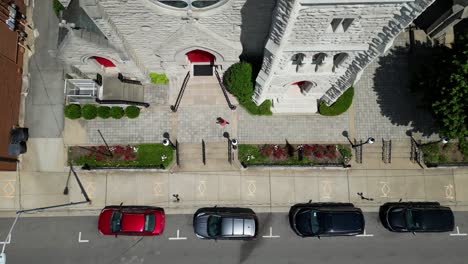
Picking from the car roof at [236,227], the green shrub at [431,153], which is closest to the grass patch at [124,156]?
the car roof at [236,227]

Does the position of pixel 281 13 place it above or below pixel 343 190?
above

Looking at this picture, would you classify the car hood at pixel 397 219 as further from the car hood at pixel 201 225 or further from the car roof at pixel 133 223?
the car roof at pixel 133 223

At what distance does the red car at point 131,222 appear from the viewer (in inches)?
1186

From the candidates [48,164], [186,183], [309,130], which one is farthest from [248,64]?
[48,164]

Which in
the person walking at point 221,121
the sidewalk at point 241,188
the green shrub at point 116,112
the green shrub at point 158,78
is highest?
the green shrub at point 158,78

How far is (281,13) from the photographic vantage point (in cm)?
1830

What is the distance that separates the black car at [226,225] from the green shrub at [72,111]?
12.9 m

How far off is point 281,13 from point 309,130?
1618 cm

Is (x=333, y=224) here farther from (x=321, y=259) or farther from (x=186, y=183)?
(x=186, y=183)

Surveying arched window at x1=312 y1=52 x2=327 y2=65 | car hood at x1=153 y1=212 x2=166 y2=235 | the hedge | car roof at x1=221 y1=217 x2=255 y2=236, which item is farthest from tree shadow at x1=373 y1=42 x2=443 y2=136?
car hood at x1=153 y1=212 x2=166 y2=235

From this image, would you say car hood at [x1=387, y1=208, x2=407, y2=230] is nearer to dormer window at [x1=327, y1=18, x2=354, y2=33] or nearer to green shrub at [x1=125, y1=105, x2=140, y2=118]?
dormer window at [x1=327, y1=18, x2=354, y2=33]

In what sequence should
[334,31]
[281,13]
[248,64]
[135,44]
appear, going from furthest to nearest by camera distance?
[248,64] → [135,44] → [334,31] → [281,13]

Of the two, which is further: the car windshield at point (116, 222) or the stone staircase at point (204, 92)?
the stone staircase at point (204, 92)

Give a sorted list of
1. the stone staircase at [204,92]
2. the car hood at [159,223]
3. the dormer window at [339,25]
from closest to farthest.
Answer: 1. the dormer window at [339,25]
2. the car hood at [159,223]
3. the stone staircase at [204,92]
